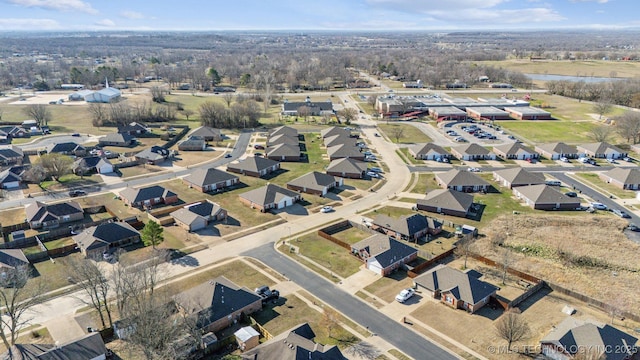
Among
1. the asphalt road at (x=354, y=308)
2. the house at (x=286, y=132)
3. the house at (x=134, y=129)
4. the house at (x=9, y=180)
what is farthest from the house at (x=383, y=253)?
the house at (x=134, y=129)

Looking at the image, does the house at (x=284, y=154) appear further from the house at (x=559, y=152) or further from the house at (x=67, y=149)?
the house at (x=559, y=152)

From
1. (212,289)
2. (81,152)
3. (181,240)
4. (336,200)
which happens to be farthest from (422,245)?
(81,152)

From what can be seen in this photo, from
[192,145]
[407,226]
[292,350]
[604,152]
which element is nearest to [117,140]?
[192,145]

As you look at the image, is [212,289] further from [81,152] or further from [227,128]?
[227,128]

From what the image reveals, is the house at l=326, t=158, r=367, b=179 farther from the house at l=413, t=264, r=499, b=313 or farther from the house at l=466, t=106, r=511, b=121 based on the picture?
the house at l=466, t=106, r=511, b=121

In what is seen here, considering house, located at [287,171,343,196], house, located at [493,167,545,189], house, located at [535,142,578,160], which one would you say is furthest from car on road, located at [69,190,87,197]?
house, located at [535,142,578,160]

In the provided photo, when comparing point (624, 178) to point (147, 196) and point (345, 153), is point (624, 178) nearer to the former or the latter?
point (345, 153)
